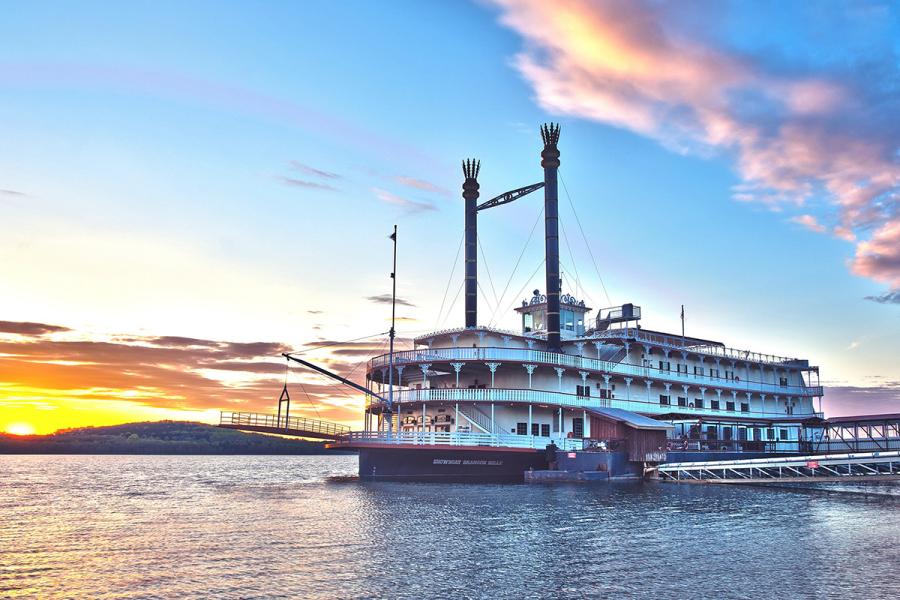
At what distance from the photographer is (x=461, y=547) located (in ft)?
76.0

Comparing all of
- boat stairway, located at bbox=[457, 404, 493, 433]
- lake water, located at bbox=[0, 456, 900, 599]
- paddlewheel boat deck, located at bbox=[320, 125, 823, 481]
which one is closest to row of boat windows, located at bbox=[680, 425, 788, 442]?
paddlewheel boat deck, located at bbox=[320, 125, 823, 481]

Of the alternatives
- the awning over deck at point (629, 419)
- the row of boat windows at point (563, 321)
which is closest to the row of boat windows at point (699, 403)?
the row of boat windows at point (563, 321)

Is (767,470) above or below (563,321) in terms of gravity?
below

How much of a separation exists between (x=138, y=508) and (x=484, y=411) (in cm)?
2402

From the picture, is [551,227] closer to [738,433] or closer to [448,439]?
[448,439]

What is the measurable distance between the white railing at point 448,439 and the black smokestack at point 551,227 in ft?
31.4

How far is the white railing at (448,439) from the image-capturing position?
48.1m

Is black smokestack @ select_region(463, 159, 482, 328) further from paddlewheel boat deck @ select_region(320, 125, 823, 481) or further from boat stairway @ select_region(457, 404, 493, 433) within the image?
boat stairway @ select_region(457, 404, 493, 433)

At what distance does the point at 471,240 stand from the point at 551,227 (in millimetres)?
7765

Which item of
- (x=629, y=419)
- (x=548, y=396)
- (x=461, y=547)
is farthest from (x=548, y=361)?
(x=461, y=547)

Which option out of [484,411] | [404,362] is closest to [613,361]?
[484,411]

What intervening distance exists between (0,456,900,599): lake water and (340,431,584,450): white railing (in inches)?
307

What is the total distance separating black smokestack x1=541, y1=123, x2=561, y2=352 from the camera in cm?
5809

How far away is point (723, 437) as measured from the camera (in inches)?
2766
